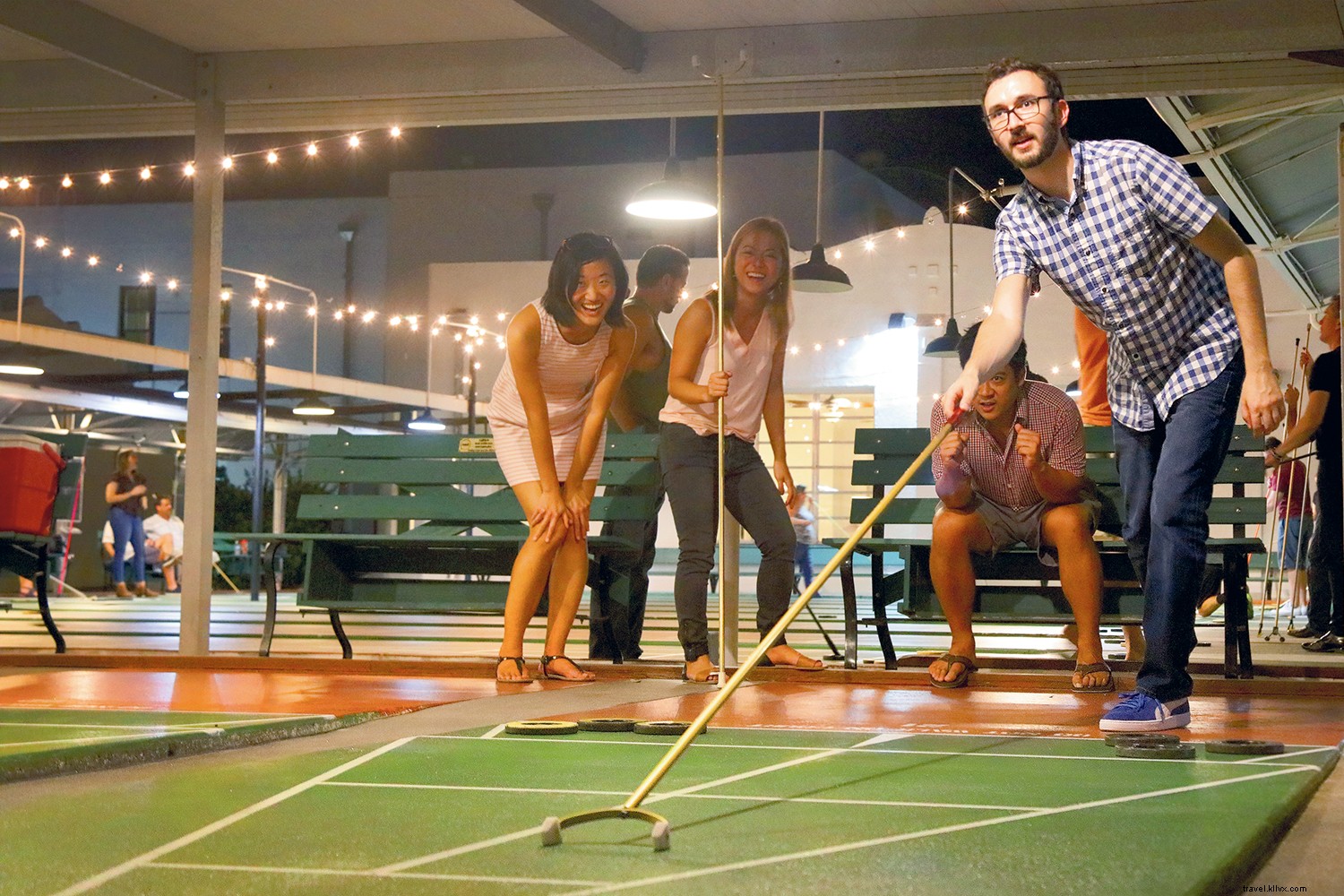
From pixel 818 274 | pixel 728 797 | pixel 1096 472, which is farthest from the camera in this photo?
pixel 818 274

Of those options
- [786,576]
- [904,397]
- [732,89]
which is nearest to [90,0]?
[732,89]

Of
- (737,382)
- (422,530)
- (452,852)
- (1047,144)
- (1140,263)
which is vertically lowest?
(452,852)

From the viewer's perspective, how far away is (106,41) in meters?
5.62

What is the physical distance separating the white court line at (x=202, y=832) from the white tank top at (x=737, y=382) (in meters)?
2.10

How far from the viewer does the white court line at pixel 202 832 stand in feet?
5.26

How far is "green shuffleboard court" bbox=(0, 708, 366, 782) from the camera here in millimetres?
2520

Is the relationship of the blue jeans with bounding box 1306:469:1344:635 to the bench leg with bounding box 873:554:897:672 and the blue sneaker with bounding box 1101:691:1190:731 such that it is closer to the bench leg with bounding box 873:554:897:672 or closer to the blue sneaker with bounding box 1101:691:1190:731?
the bench leg with bounding box 873:554:897:672

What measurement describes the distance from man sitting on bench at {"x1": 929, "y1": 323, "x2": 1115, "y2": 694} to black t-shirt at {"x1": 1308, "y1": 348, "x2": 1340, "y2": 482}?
7.99 feet

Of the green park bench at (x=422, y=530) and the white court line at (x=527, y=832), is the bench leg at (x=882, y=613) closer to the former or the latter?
the green park bench at (x=422, y=530)

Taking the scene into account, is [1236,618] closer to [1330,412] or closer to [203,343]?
[1330,412]

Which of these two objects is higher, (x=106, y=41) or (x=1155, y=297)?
(x=106, y=41)

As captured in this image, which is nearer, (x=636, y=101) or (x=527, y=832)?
(x=527, y=832)

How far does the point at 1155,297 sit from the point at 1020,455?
1.35 meters

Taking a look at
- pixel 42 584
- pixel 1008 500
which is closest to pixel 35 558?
pixel 42 584
